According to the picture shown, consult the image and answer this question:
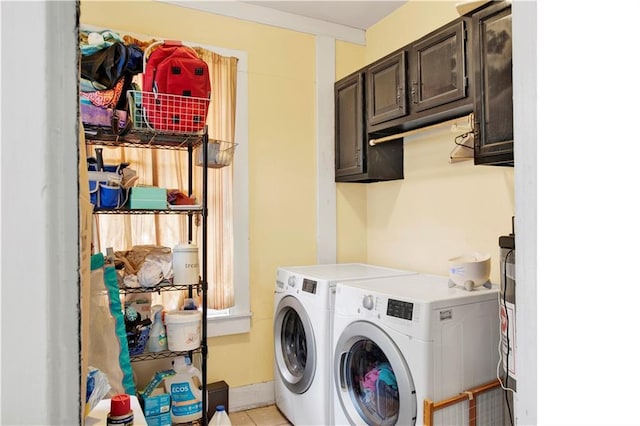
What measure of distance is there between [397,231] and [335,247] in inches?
20.0

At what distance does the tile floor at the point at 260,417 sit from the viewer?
273 cm

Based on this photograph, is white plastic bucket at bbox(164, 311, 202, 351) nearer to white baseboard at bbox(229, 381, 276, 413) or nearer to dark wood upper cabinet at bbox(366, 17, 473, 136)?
white baseboard at bbox(229, 381, 276, 413)

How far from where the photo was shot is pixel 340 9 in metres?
3.07

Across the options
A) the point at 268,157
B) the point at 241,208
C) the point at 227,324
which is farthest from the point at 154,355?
the point at 268,157

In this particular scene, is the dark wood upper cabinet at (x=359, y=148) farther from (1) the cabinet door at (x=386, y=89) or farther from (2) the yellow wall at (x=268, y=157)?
(2) the yellow wall at (x=268, y=157)

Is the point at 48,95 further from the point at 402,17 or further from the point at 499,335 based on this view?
the point at 402,17

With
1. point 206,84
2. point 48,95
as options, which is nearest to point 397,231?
point 206,84

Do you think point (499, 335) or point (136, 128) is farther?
point (136, 128)

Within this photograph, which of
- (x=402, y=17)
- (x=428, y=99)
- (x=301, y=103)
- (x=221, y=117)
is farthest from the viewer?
(x=301, y=103)

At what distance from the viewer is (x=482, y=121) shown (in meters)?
1.93

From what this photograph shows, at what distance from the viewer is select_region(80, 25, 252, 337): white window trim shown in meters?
2.91

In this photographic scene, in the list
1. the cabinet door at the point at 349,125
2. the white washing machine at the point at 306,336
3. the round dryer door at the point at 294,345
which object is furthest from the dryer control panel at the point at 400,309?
the cabinet door at the point at 349,125

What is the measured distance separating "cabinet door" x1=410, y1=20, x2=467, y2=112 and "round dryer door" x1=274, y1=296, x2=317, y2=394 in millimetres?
1401

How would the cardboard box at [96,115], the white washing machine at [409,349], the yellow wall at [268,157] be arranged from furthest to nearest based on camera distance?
the yellow wall at [268,157]
the cardboard box at [96,115]
the white washing machine at [409,349]
